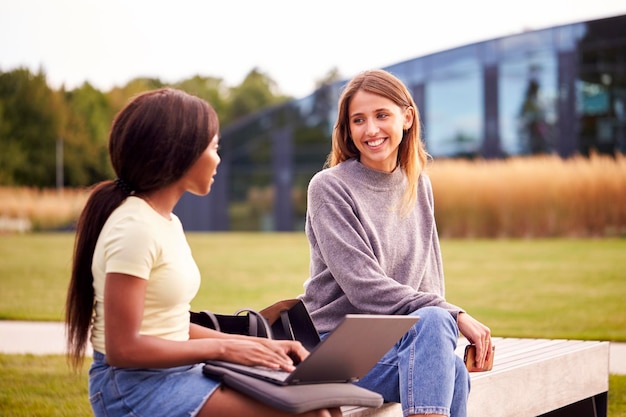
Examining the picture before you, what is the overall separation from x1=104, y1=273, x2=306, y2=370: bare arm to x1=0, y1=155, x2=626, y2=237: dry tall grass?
14.5m

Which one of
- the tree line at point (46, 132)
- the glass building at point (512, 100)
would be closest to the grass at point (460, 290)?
the glass building at point (512, 100)

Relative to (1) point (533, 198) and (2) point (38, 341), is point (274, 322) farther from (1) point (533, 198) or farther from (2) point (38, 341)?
(1) point (533, 198)

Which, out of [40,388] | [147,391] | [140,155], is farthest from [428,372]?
[40,388]

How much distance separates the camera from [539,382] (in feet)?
11.7

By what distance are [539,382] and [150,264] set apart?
83.2 inches

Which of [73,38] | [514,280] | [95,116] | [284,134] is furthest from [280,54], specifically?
[514,280]

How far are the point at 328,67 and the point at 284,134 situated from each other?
31.4 metres

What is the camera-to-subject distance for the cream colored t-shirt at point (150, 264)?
2002 millimetres

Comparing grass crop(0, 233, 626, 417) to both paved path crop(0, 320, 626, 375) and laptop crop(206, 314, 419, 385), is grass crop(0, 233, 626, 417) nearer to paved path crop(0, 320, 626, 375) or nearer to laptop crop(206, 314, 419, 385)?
paved path crop(0, 320, 626, 375)

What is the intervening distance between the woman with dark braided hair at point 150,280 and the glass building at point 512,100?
60.2 feet

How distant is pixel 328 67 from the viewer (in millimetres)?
60562

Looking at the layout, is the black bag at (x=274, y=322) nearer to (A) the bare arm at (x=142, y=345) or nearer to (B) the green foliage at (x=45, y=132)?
(A) the bare arm at (x=142, y=345)

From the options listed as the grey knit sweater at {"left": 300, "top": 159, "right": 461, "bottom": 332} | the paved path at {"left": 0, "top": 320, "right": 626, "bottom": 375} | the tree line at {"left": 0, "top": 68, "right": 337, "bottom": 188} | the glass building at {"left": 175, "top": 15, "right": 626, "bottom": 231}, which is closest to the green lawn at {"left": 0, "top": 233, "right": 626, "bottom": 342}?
the paved path at {"left": 0, "top": 320, "right": 626, "bottom": 375}

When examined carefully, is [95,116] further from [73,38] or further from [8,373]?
[8,373]
